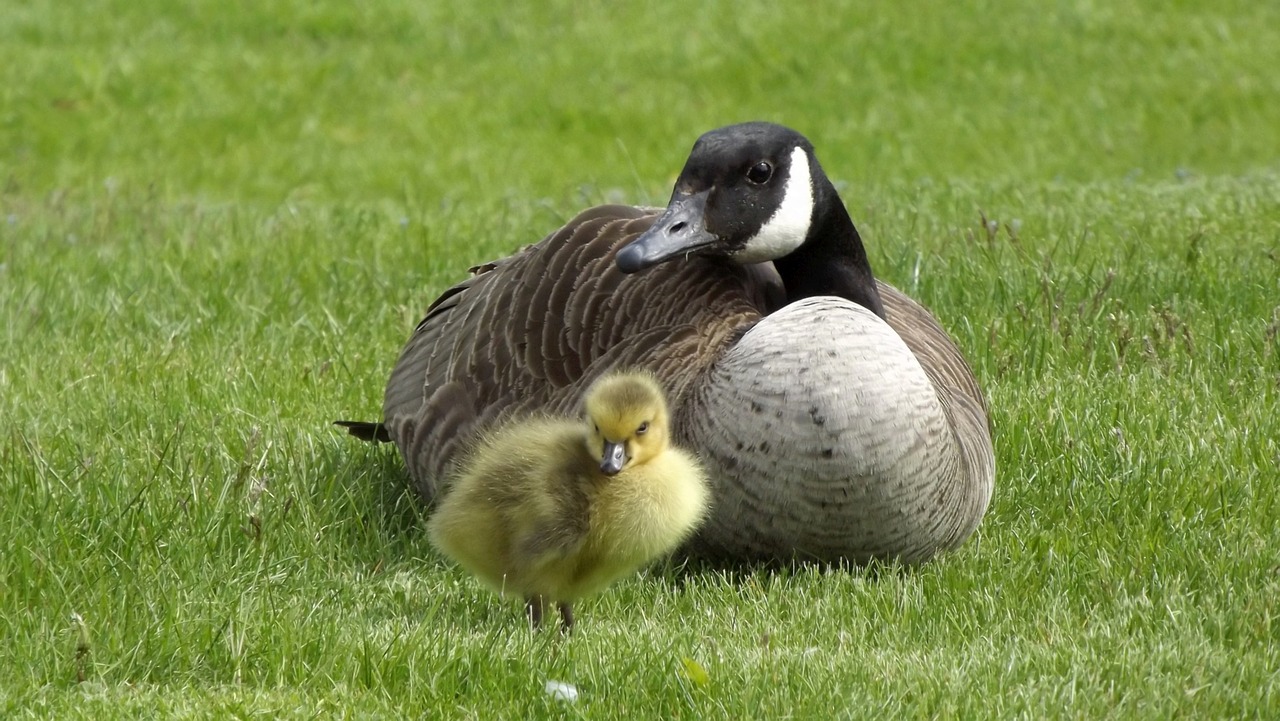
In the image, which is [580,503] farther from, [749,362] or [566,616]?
[749,362]

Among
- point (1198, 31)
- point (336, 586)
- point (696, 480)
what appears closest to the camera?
point (696, 480)

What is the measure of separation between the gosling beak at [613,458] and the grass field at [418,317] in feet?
1.49

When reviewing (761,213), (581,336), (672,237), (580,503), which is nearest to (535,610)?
(580,503)

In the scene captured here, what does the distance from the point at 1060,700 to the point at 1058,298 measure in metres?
3.25

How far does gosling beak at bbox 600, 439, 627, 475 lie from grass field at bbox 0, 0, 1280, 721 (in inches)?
17.9

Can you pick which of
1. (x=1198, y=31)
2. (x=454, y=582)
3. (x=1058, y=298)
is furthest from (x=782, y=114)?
(x=454, y=582)

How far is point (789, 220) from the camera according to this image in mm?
5020

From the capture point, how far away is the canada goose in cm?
402

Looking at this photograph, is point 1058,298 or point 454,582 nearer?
point 454,582

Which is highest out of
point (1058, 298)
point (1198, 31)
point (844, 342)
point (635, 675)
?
point (844, 342)

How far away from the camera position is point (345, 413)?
626 centimetres

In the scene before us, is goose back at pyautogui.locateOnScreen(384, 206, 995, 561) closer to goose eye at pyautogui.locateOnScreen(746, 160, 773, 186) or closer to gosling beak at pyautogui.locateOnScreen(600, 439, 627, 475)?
goose eye at pyautogui.locateOnScreen(746, 160, 773, 186)

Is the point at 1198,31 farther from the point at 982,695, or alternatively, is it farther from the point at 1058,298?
the point at 982,695

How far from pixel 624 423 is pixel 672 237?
1035 mm
